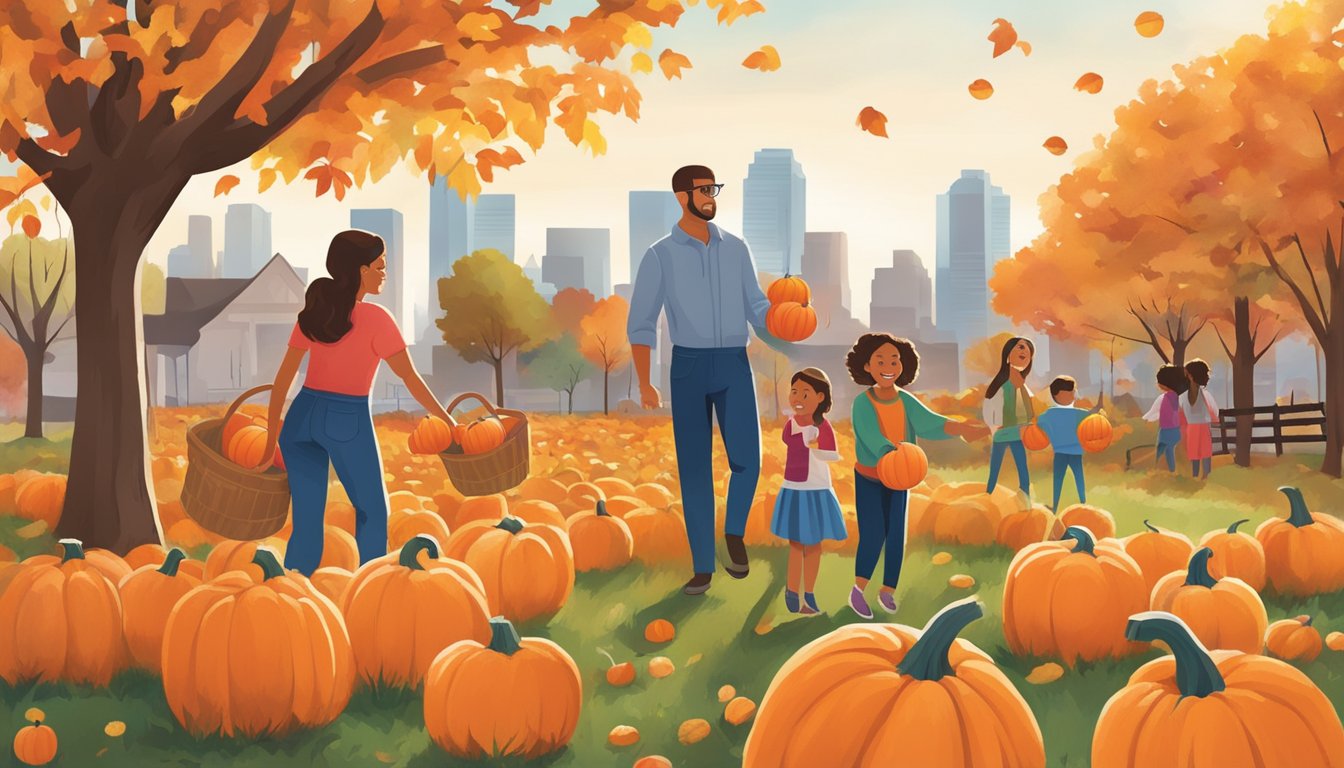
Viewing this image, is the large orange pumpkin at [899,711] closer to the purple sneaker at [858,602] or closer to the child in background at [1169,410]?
the purple sneaker at [858,602]

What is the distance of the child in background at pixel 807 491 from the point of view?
5.94 metres

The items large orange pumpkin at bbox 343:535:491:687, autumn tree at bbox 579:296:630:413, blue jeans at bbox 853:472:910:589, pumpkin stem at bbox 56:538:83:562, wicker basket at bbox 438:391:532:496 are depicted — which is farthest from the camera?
autumn tree at bbox 579:296:630:413

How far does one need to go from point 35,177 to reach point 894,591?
5989mm

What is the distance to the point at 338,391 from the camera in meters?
5.81

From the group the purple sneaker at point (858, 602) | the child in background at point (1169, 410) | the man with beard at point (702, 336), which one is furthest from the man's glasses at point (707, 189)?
the child in background at point (1169, 410)

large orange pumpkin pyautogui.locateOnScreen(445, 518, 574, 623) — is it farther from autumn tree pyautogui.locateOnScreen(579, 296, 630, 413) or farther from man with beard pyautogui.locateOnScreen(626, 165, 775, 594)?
autumn tree pyautogui.locateOnScreen(579, 296, 630, 413)

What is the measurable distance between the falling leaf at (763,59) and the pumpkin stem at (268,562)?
4.31 meters

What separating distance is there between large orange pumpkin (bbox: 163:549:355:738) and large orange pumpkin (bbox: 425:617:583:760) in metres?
0.52

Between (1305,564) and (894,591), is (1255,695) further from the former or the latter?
(1305,564)

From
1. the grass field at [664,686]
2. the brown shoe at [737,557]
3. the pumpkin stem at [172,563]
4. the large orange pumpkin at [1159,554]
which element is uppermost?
the pumpkin stem at [172,563]

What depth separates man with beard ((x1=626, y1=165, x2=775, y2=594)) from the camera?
21.4 feet

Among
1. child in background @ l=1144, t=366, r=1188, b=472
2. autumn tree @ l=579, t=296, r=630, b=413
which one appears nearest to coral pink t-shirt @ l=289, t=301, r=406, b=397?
child in background @ l=1144, t=366, r=1188, b=472

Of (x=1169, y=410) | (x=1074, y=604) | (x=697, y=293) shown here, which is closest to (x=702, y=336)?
(x=697, y=293)

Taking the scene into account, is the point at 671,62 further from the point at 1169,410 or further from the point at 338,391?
the point at 1169,410
